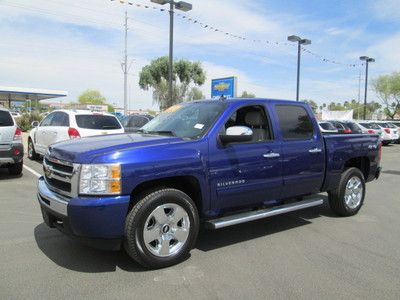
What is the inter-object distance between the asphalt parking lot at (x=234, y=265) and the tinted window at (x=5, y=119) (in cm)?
373

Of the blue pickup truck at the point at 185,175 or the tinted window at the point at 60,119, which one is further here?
the tinted window at the point at 60,119

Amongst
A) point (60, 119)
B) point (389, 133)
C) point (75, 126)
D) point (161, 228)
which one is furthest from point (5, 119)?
point (389, 133)

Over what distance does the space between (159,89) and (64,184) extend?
51.9m

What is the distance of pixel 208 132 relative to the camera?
5.08 metres

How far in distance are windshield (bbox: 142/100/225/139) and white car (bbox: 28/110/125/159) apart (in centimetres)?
572

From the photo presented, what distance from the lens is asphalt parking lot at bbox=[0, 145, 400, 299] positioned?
404 centimetres

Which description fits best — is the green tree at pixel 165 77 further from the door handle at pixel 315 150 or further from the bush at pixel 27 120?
the door handle at pixel 315 150

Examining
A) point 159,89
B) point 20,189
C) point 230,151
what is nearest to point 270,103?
point 230,151

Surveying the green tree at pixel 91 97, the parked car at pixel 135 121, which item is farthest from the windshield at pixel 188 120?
the green tree at pixel 91 97

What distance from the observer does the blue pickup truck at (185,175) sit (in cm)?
428

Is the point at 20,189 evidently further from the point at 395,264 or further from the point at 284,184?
the point at 395,264

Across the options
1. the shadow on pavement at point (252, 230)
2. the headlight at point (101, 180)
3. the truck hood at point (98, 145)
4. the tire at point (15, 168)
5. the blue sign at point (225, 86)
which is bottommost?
the shadow on pavement at point (252, 230)

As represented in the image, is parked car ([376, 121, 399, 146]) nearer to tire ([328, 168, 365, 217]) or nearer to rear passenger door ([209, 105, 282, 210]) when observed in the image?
tire ([328, 168, 365, 217])

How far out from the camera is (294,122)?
20.2 ft
